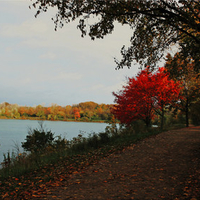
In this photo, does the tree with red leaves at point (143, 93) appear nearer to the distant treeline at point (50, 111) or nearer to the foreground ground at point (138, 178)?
the foreground ground at point (138, 178)

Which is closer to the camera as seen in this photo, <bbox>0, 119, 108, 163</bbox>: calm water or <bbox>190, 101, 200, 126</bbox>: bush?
<bbox>0, 119, 108, 163</bbox>: calm water

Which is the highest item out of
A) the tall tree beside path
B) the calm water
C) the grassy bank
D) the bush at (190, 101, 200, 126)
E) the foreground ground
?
the tall tree beside path

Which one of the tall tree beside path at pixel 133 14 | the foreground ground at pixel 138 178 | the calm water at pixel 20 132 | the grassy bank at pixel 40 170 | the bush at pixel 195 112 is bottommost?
the calm water at pixel 20 132

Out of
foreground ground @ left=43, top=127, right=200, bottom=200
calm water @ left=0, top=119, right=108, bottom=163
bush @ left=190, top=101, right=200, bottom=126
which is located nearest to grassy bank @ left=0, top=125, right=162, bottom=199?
foreground ground @ left=43, top=127, right=200, bottom=200

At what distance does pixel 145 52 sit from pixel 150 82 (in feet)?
26.7

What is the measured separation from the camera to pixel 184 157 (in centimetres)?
845

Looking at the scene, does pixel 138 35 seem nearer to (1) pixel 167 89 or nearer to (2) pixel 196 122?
(1) pixel 167 89

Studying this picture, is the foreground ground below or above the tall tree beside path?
below

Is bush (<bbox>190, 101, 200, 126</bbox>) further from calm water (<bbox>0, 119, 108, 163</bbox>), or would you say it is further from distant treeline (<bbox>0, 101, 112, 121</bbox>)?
distant treeline (<bbox>0, 101, 112, 121</bbox>)

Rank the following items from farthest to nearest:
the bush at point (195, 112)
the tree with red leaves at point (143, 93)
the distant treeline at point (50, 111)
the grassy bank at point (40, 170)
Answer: the distant treeline at point (50, 111), the bush at point (195, 112), the tree with red leaves at point (143, 93), the grassy bank at point (40, 170)

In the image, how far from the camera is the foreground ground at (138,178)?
488 cm

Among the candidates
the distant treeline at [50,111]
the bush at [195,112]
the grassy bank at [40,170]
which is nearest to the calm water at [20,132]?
the grassy bank at [40,170]

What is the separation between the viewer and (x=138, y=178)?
6.04 meters

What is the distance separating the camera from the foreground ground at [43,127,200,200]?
488 centimetres
